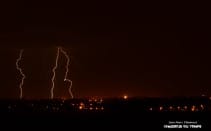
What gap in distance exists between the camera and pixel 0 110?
1123cm

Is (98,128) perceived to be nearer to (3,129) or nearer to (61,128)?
(61,128)

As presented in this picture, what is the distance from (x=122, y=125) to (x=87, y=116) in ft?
3.23

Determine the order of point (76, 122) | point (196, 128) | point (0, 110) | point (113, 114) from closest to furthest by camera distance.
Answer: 1. point (196, 128)
2. point (76, 122)
3. point (113, 114)
4. point (0, 110)

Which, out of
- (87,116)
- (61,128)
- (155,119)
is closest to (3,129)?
(61,128)

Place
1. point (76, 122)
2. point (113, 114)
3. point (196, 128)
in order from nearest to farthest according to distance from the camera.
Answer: point (196, 128), point (76, 122), point (113, 114)

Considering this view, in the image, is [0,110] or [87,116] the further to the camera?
[0,110]

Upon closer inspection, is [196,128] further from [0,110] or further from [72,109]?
[0,110]

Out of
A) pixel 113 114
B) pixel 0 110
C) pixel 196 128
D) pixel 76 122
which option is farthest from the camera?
pixel 0 110

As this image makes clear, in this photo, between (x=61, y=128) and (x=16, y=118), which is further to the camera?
(x=16, y=118)

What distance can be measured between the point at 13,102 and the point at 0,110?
0.49m

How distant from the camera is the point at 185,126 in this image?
29.9ft

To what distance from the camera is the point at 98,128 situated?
9.16m

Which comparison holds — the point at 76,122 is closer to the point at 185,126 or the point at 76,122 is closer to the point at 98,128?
the point at 98,128

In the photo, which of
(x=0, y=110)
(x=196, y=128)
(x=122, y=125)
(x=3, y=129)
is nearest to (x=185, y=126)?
(x=196, y=128)
